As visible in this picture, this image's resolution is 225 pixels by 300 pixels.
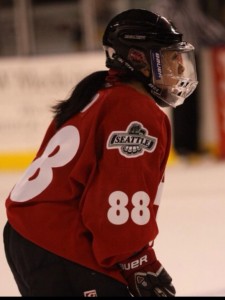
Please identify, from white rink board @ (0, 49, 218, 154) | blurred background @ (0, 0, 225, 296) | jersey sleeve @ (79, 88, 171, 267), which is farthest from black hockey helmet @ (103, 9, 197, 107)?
white rink board @ (0, 49, 218, 154)

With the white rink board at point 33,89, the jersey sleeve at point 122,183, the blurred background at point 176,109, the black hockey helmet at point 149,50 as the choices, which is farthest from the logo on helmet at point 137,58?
the white rink board at point 33,89

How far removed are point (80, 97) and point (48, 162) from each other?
0.52 ft

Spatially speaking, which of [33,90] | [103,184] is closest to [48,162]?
[103,184]

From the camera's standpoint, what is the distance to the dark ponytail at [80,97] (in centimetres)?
145

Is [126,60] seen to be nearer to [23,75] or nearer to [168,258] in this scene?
[168,258]

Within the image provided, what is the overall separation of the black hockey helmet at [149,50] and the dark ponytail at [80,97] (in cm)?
5

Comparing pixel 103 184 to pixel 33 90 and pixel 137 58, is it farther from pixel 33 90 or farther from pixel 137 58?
pixel 33 90

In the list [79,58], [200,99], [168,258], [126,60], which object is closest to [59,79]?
[79,58]

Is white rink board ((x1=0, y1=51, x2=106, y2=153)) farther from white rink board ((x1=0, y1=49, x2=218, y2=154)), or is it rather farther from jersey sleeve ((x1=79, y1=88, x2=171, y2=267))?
jersey sleeve ((x1=79, y1=88, x2=171, y2=267))

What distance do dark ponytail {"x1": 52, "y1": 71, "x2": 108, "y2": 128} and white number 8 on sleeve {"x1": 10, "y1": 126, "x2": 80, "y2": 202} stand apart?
0.04m

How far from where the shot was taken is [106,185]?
1.33 meters

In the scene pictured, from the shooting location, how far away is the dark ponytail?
4.76ft

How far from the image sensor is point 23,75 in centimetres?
557

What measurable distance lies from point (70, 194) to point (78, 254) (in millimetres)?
123
